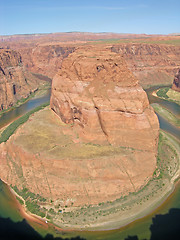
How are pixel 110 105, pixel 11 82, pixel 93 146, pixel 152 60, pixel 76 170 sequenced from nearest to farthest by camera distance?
1. pixel 76 170
2. pixel 110 105
3. pixel 93 146
4. pixel 11 82
5. pixel 152 60

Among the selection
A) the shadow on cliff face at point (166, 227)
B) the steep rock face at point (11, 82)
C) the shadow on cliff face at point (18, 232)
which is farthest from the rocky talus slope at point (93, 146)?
the steep rock face at point (11, 82)

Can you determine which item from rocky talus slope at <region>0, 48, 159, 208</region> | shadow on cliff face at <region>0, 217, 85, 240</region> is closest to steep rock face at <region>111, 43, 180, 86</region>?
rocky talus slope at <region>0, 48, 159, 208</region>

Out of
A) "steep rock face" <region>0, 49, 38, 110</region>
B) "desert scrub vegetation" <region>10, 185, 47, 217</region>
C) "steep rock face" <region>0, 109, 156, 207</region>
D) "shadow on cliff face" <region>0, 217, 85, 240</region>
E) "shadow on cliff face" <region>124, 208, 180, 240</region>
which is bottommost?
"shadow on cliff face" <region>0, 217, 85, 240</region>

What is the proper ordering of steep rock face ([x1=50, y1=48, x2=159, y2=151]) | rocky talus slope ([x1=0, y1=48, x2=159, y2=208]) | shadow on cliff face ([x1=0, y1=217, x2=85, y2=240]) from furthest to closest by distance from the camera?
steep rock face ([x1=50, y1=48, x2=159, y2=151]) < rocky talus slope ([x1=0, y1=48, x2=159, y2=208]) < shadow on cliff face ([x1=0, y1=217, x2=85, y2=240])

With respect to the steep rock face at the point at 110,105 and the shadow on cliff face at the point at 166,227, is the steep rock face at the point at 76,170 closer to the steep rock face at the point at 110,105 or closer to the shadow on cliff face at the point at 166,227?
the steep rock face at the point at 110,105

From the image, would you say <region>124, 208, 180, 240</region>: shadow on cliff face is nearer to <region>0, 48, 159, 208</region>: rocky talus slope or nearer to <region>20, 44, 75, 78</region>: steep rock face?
<region>0, 48, 159, 208</region>: rocky talus slope

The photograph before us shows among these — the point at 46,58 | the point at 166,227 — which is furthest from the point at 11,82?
the point at 166,227

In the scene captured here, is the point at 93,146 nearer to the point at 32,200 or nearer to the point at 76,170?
the point at 76,170
